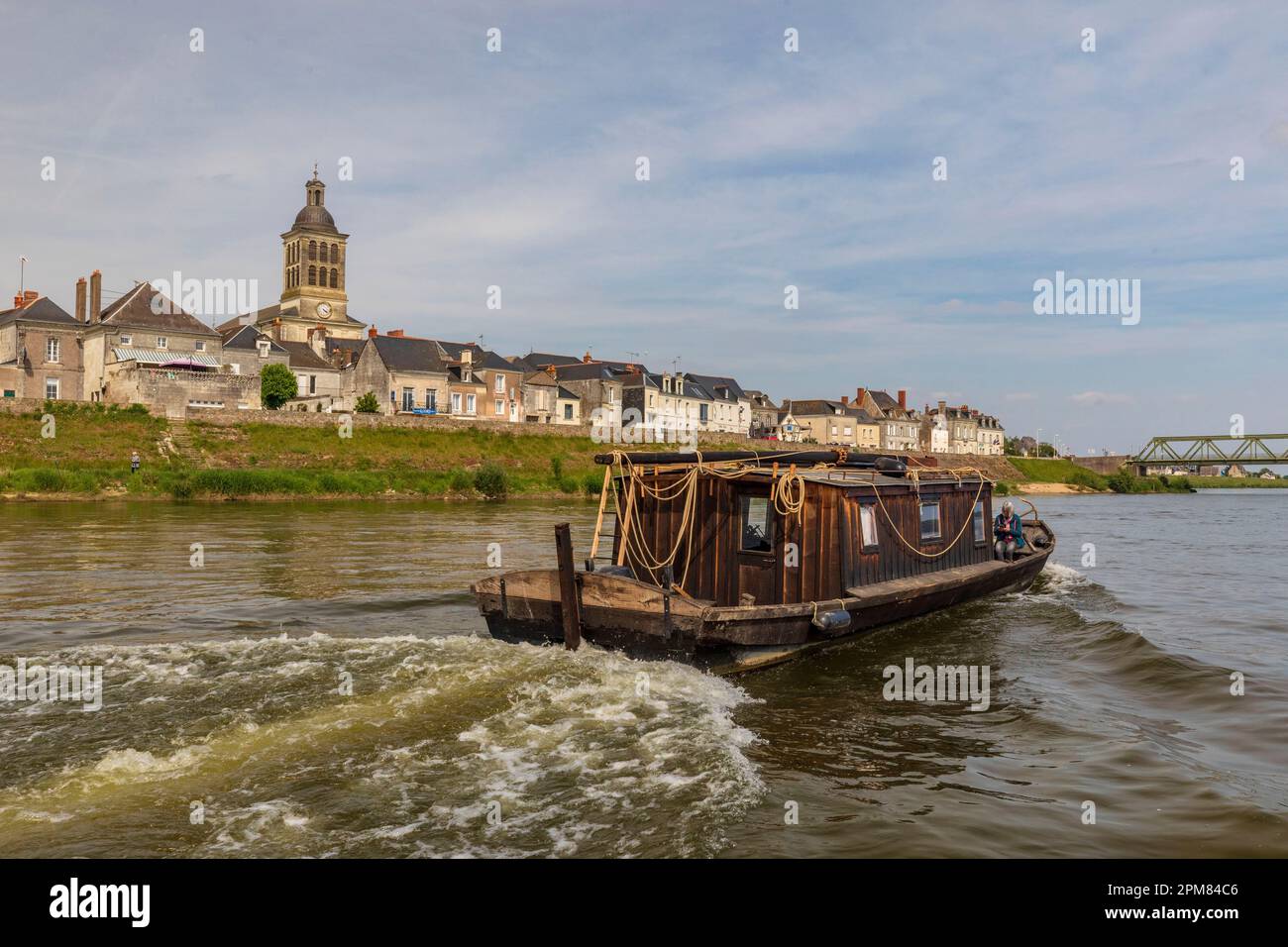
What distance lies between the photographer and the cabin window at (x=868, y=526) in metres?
14.9

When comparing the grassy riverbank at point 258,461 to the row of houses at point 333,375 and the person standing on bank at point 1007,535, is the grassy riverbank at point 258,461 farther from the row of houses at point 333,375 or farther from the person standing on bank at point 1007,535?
the person standing on bank at point 1007,535

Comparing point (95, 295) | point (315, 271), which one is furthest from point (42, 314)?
point (315, 271)

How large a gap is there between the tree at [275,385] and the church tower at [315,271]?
3101 cm

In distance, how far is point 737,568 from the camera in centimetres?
1421

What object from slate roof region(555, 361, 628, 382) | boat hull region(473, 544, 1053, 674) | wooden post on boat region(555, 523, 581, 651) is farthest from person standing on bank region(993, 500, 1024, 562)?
slate roof region(555, 361, 628, 382)

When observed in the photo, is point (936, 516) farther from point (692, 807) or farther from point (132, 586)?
point (132, 586)

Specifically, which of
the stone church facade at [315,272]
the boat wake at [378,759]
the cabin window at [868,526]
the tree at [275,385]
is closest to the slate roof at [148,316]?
the tree at [275,385]

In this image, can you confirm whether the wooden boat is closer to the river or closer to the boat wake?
the river

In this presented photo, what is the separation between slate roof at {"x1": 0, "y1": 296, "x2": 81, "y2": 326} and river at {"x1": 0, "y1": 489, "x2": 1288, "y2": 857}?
2175 inches

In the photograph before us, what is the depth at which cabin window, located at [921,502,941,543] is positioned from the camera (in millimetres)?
17578

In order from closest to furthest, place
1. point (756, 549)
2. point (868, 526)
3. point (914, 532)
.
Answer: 1. point (756, 549)
2. point (868, 526)
3. point (914, 532)

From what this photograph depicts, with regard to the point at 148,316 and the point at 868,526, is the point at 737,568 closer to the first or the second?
the point at 868,526

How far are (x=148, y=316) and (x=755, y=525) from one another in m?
64.1
